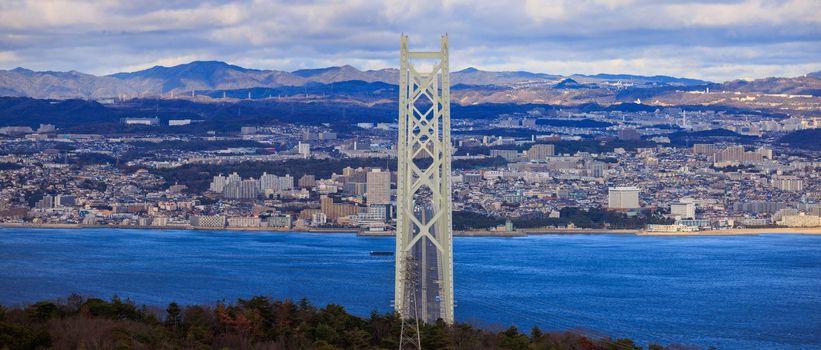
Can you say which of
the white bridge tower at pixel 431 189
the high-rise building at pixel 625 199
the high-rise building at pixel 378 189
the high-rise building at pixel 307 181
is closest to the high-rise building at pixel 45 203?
the high-rise building at pixel 307 181

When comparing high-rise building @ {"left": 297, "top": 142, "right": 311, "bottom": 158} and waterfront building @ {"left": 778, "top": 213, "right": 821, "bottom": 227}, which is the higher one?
high-rise building @ {"left": 297, "top": 142, "right": 311, "bottom": 158}

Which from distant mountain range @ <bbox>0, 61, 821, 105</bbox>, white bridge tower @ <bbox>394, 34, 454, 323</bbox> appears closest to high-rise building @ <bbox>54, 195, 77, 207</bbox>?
white bridge tower @ <bbox>394, 34, 454, 323</bbox>

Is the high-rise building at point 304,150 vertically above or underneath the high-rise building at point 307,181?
above

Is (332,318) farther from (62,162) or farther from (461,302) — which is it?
(62,162)

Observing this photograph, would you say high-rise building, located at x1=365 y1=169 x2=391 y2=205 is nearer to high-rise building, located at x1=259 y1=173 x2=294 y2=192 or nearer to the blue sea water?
high-rise building, located at x1=259 y1=173 x2=294 y2=192

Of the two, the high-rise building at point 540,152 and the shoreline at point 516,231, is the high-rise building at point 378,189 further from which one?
the high-rise building at point 540,152

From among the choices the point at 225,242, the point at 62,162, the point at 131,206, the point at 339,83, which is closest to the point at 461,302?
the point at 225,242

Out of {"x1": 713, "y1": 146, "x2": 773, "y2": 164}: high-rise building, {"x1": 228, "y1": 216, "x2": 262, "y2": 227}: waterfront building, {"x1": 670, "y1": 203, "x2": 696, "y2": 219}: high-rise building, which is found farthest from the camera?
{"x1": 713, "y1": 146, "x2": 773, "y2": 164}: high-rise building
